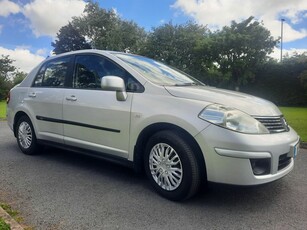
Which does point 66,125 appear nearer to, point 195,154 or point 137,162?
point 137,162

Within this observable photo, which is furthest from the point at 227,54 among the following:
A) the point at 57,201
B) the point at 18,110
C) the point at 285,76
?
the point at 57,201

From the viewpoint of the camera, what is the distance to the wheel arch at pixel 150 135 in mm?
3236

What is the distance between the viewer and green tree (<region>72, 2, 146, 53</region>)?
40.7 meters

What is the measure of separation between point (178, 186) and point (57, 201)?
1.35m

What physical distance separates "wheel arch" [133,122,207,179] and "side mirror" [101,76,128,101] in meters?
0.54

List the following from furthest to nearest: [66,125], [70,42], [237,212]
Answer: [70,42]
[66,125]
[237,212]

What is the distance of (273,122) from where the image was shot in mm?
3377

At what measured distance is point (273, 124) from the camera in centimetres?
336

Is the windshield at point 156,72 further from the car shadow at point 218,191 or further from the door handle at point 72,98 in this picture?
the car shadow at point 218,191

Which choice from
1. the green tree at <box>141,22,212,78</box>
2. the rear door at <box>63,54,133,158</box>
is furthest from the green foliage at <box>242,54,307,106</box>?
the rear door at <box>63,54,133,158</box>

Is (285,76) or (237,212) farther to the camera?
(285,76)

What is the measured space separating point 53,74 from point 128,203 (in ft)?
8.99

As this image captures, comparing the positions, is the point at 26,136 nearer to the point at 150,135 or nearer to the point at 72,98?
the point at 72,98

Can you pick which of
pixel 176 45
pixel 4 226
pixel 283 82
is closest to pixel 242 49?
pixel 283 82
